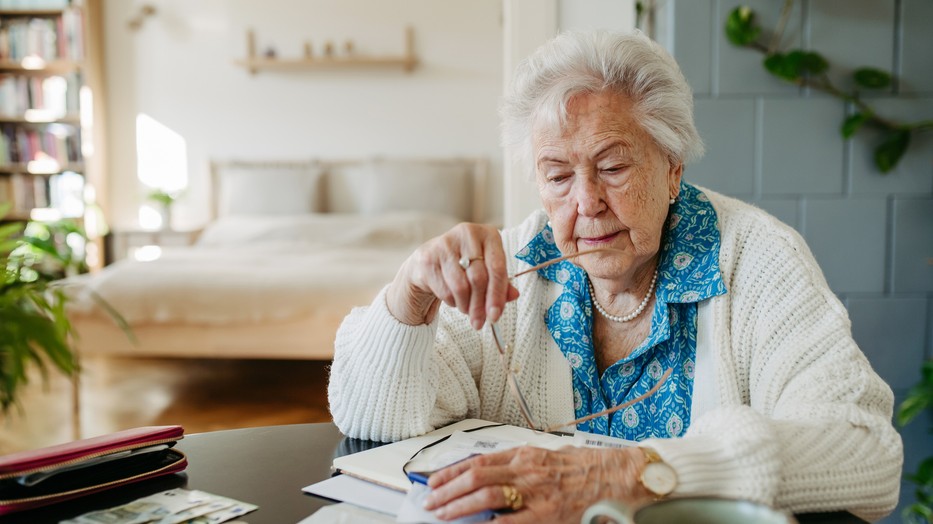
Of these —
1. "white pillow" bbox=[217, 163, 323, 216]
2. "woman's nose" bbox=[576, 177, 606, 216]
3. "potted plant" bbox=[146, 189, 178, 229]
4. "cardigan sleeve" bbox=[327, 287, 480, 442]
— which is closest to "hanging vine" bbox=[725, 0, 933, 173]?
"woman's nose" bbox=[576, 177, 606, 216]

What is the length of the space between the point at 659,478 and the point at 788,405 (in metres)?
0.29

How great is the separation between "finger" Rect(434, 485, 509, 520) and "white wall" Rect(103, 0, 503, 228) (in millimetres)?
4648

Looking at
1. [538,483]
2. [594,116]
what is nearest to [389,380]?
[538,483]

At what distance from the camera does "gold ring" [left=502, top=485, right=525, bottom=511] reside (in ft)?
2.45

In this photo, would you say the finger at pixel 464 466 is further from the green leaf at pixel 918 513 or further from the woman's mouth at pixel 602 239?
the green leaf at pixel 918 513

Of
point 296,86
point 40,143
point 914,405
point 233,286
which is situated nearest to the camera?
point 914,405

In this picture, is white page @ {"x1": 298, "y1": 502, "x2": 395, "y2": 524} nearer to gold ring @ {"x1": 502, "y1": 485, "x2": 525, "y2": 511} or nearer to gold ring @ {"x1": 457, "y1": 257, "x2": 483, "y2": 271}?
gold ring @ {"x1": 502, "y1": 485, "x2": 525, "y2": 511}

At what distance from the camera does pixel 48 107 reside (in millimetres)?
5238

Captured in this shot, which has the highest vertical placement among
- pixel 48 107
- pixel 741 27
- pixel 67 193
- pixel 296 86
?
pixel 296 86

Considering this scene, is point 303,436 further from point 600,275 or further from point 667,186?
point 667,186

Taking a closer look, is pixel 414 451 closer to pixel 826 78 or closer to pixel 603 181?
pixel 603 181

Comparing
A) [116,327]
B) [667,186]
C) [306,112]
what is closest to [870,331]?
[667,186]

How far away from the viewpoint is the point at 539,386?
1252 mm

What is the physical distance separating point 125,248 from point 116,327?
2.10 metres
